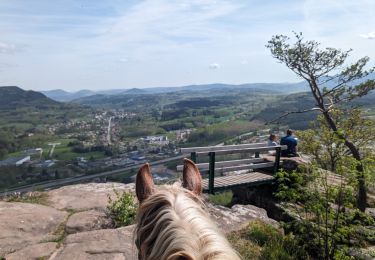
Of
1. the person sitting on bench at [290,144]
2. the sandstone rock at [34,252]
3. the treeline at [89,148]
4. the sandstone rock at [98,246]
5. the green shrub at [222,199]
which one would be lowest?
the treeline at [89,148]

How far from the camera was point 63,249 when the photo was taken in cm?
445

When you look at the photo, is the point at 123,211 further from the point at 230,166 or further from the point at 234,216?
the point at 230,166

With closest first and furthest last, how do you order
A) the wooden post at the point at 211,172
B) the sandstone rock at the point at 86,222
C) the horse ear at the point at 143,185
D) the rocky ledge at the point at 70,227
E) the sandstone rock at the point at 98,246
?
the horse ear at the point at 143,185
the sandstone rock at the point at 98,246
the rocky ledge at the point at 70,227
the sandstone rock at the point at 86,222
the wooden post at the point at 211,172

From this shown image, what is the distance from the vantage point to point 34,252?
439 centimetres

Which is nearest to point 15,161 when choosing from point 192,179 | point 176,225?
point 192,179

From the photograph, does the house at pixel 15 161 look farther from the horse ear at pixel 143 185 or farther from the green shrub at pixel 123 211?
the horse ear at pixel 143 185

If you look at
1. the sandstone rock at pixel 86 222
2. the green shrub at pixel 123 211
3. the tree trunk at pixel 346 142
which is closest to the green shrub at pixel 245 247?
the green shrub at pixel 123 211

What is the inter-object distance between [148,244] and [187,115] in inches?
4565

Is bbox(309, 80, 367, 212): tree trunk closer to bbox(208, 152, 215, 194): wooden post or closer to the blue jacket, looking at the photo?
the blue jacket

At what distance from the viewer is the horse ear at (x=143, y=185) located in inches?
59.9

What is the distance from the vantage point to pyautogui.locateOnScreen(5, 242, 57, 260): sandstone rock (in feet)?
14.1

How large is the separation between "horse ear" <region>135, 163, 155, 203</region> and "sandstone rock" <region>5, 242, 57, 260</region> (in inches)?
129

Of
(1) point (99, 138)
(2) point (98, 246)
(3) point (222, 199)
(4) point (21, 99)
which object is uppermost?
(2) point (98, 246)

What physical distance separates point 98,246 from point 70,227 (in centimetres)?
100
